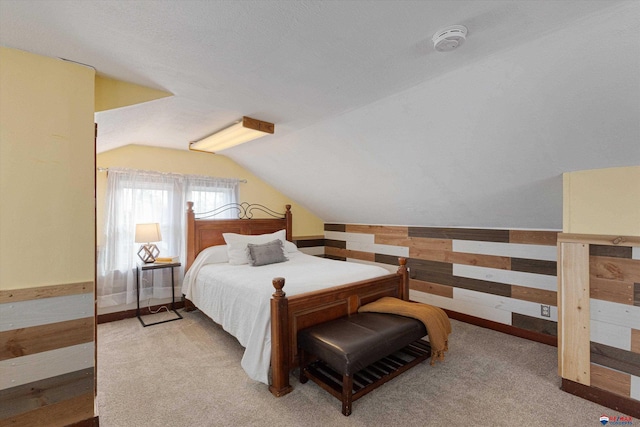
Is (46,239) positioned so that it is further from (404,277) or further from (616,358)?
(616,358)

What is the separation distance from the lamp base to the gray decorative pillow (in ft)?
3.91

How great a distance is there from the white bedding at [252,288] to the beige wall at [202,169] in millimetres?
1268

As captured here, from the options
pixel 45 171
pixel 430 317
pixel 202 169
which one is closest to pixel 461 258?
pixel 430 317

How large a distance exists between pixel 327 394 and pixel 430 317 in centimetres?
102

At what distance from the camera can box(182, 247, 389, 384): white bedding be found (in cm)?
228

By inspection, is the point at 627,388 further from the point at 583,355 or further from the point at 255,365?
the point at 255,365

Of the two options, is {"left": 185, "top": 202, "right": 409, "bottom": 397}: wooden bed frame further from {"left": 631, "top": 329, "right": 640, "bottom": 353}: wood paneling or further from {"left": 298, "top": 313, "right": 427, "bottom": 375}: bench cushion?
{"left": 631, "top": 329, "right": 640, "bottom": 353}: wood paneling

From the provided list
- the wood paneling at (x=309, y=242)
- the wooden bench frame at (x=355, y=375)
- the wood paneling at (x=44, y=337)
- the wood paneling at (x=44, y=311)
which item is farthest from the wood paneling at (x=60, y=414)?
the wood paneling at (x=309, y=242)

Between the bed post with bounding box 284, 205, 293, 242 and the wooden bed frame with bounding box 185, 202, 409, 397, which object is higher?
the bed post with bounding box 284, 205, 293, 242

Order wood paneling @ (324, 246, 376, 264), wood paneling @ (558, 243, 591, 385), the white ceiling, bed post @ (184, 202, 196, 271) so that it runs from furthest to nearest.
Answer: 1. wood paneling @ (324, 246, 376, 264)
2. bed post @ (184, 202, 196, 271)
3. wood paneling @ (558, 243, 591, 385)
4. the white ceiling

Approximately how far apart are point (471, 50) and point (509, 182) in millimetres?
1410

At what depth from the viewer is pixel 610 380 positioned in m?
2.01

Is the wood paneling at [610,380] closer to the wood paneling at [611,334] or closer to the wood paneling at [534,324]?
the wood paneling at [611,334]

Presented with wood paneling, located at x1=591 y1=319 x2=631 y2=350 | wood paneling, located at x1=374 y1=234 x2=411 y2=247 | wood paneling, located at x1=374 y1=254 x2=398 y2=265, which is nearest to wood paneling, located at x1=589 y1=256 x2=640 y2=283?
wood paneling, located at x1=591 y1=319 x2=631 y2=350
